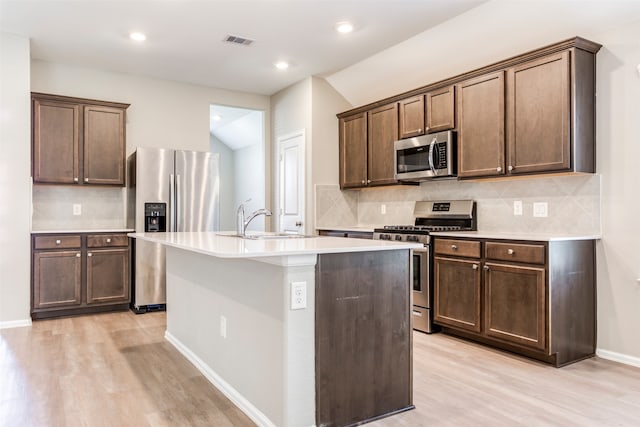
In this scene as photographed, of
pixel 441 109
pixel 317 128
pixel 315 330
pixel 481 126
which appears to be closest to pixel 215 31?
pixel 317 128

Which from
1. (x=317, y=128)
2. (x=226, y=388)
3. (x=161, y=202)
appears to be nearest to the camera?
(x=226, y=388)

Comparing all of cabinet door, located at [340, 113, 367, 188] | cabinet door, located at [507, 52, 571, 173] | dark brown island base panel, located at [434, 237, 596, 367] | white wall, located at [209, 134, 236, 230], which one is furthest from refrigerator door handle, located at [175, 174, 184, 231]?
white wall, located at [209, 134, 236, 230]

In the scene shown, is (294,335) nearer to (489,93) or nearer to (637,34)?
(489,93)

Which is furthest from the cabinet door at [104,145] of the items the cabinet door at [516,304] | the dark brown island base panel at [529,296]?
the cabinet door at [516,304]

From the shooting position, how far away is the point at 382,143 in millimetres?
4898

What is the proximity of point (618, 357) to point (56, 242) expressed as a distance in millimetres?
4968

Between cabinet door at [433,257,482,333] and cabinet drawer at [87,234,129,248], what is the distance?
3.25m

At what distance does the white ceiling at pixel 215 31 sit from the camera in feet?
11.9

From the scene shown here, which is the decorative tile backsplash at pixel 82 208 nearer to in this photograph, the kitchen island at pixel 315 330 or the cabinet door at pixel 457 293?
the kitchen island at pixel 315 330

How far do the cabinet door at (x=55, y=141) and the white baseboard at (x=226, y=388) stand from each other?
238 cm

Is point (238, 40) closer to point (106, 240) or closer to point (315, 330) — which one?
Answer: point (106, 240)

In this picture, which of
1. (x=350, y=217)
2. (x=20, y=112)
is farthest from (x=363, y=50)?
(x=20, y=112)

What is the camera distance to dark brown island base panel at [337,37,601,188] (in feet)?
10.4

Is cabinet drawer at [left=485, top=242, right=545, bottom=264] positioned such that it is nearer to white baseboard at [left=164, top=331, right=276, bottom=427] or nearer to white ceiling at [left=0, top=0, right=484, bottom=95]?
white ceiling at [left=0, top=0, right=484, bottom=95]
